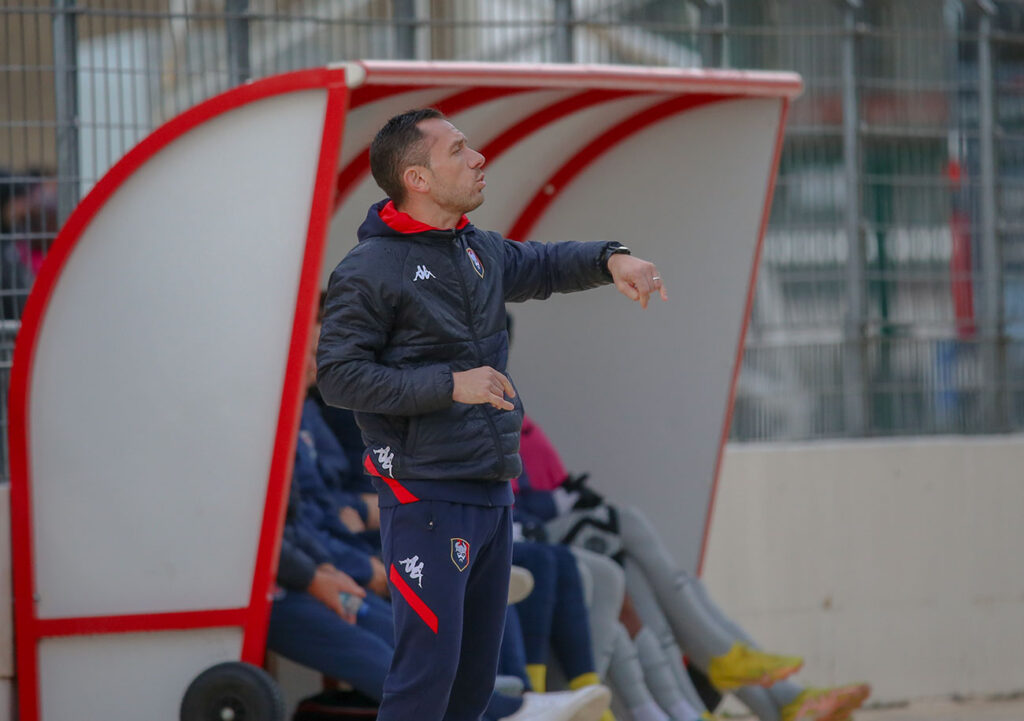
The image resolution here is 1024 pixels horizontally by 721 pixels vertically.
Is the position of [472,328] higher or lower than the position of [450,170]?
lower

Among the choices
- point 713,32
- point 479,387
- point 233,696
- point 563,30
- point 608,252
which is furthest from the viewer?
point 713,32

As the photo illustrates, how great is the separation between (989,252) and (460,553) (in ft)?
14.1

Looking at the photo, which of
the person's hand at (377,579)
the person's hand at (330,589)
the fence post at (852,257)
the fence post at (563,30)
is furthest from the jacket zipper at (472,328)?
the fence post at (852,257)

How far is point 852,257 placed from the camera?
21.9 ft

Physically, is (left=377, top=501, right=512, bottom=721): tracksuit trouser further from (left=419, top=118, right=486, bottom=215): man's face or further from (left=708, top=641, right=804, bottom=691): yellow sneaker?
(left=708, top=641, right=804, bottom=691): yellow sneaker

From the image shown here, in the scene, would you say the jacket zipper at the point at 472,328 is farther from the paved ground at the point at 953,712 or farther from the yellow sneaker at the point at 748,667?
the paved ground at the point at 953,712

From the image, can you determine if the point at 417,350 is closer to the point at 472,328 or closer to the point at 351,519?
the point at 472,328

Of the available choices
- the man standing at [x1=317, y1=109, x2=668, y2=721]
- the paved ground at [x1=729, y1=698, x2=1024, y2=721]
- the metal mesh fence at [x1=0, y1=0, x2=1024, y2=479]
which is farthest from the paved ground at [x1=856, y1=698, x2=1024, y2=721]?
the man standing at [x1=317, y1=109, x2=668, y2=721]

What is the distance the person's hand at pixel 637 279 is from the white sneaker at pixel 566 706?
5.15 feet

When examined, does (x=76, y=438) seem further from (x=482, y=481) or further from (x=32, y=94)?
(x=482, y=481)

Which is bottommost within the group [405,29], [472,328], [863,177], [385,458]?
[385,458]

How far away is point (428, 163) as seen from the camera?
130 inches

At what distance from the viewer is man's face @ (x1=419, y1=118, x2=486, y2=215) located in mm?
3291

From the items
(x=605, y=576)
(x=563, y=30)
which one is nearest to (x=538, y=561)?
(x=605, y=576)
